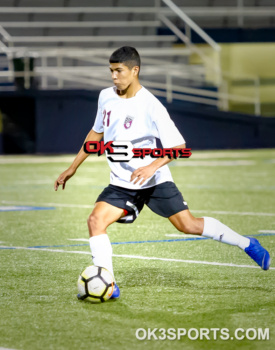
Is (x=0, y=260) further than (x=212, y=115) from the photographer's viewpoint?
No

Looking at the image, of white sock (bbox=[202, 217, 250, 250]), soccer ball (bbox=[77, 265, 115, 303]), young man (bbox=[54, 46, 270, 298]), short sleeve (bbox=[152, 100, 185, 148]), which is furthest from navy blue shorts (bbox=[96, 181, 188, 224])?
soccer ball (bbox=[77, 265, 115, 303])

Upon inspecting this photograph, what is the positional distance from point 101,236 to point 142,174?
53 cm

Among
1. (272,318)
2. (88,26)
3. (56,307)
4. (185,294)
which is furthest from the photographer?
(88,26)

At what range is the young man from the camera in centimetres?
595

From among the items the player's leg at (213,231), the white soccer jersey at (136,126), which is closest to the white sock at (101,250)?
the white soccer jersey at (136,126)

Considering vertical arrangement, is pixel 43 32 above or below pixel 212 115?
above

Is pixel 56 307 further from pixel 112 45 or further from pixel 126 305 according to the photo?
pixel 112 45

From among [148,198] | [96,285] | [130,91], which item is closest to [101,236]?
[96,285]

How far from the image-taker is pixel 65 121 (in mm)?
26422

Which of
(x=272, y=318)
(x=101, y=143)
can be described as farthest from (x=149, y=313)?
(x=101, y=143)

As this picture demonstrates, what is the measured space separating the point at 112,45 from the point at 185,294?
78.6ft

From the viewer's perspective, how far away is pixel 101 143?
5.99 meters

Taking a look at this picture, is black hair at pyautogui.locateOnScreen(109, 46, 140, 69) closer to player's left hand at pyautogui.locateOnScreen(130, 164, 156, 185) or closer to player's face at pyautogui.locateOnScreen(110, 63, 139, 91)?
player's face at pyautogui.locateOnScreen(110, 63, 139, 91)

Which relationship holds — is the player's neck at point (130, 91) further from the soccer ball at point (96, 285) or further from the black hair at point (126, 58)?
the soccer ball at point (96, 285)
